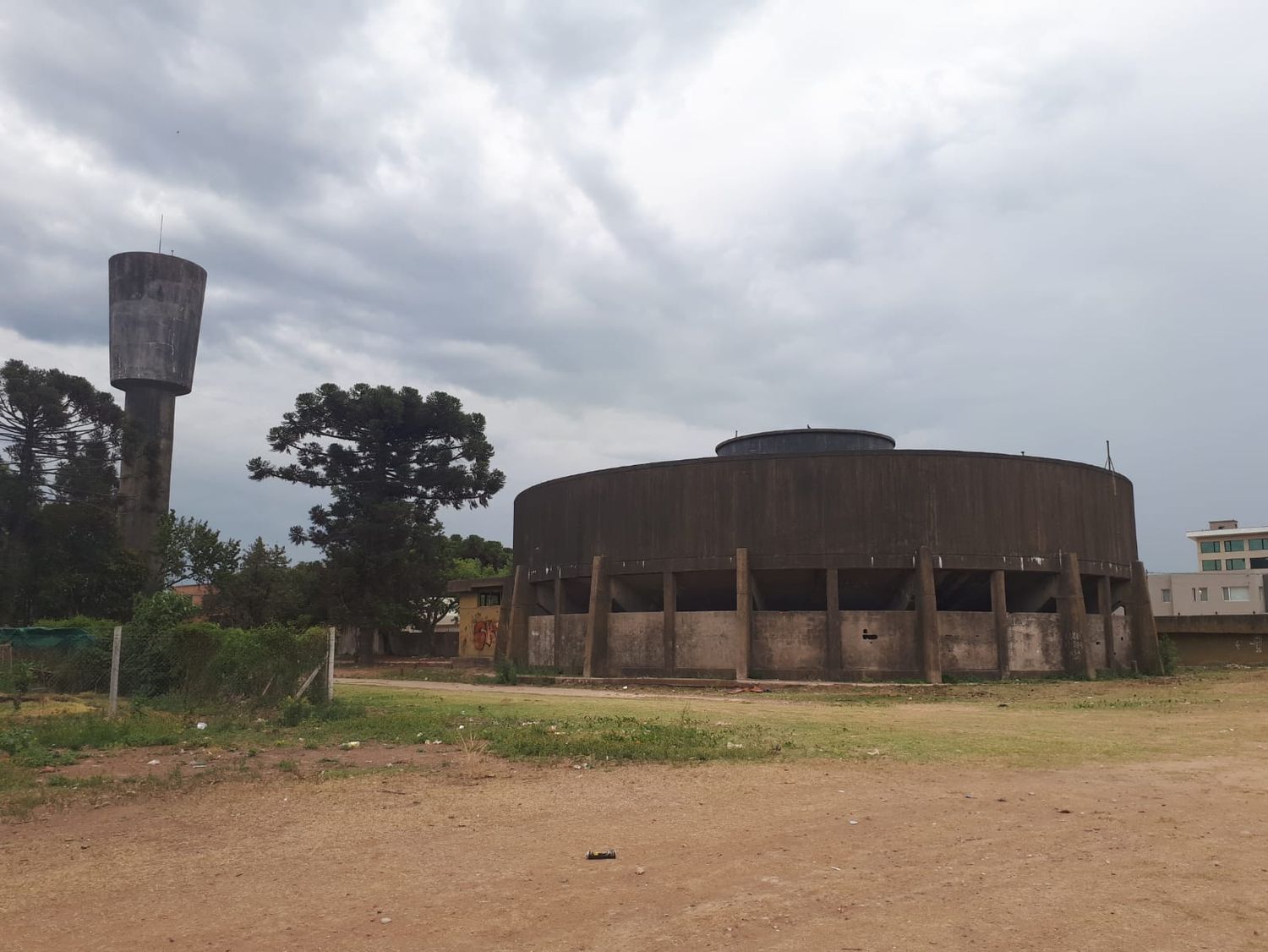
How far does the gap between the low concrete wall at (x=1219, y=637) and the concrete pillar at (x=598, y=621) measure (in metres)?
26.6

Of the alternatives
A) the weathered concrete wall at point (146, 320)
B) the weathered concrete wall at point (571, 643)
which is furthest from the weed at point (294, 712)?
the weathered concrete wall at point (146, 320)

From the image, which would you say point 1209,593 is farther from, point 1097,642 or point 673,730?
point 673,730

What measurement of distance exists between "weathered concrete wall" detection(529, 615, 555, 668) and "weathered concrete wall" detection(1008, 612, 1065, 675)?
17.4 m

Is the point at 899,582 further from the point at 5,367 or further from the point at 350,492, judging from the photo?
the point at 5,367

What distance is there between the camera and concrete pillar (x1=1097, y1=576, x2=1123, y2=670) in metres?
34.4

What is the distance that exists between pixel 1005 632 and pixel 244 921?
29.7m

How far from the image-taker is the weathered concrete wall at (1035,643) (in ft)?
105

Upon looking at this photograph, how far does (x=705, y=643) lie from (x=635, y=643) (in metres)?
2.90

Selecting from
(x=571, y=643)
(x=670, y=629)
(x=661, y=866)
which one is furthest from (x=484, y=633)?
(x=661, y=866)

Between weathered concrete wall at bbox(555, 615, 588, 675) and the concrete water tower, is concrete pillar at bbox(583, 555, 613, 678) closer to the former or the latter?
weathered concrete wall at bbox(555, 615, 588, 675)

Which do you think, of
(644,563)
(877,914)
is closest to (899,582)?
(644,563)

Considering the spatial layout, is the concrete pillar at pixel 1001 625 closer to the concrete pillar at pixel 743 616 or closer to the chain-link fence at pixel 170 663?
the concrete pillar at pixel 743 616

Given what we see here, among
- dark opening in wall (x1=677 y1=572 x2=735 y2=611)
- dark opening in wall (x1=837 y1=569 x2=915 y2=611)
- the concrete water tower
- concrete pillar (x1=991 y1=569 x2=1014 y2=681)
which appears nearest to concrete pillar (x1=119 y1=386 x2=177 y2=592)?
the concrete water tower

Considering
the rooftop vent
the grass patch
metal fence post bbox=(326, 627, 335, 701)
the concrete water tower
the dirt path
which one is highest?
the concrete water tower
